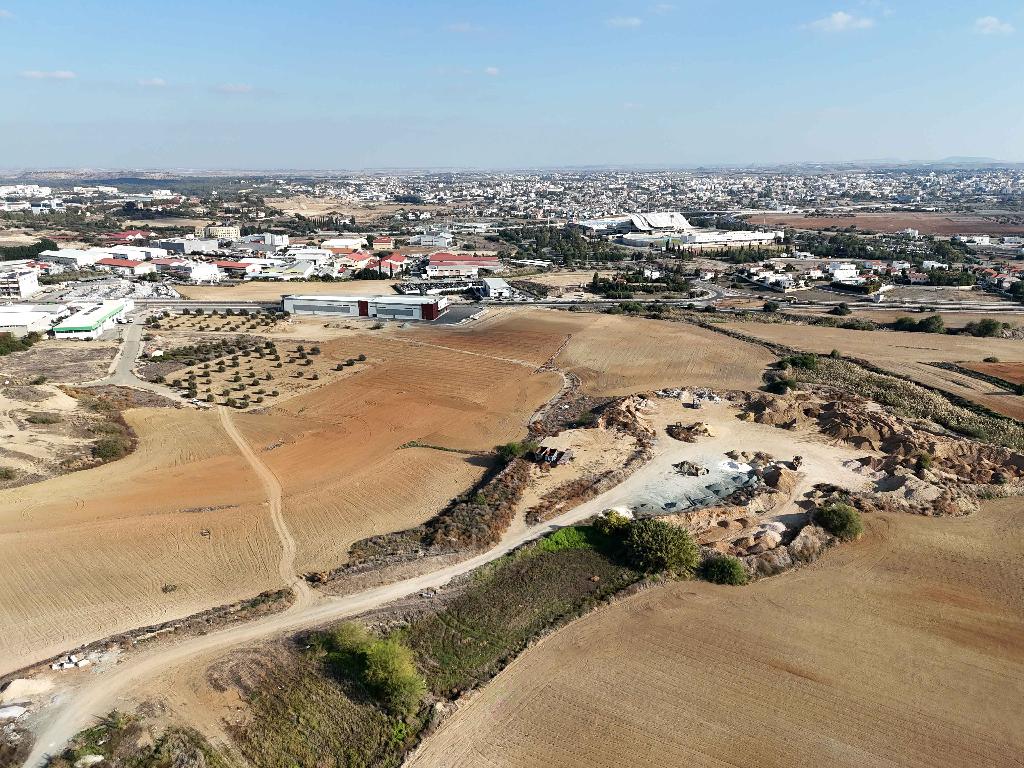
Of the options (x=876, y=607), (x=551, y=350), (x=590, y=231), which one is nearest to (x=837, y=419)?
(x=876, y=607)

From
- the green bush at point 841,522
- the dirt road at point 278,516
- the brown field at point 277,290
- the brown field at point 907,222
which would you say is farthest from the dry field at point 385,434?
the brown field at point 907,222

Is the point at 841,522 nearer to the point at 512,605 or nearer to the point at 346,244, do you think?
the point at 512,605

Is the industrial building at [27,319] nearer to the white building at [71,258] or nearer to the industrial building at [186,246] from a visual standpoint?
the white building at [71,258]

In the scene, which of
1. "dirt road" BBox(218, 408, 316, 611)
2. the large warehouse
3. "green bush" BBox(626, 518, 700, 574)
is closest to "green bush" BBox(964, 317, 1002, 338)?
the large warehouse

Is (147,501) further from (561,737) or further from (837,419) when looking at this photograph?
(837,419)

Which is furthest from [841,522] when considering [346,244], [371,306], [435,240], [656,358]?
[435,240]

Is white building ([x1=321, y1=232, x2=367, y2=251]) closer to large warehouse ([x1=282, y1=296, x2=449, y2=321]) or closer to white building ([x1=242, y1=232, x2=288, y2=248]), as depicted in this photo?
white building ([x1=242, y1=232, x2=288, y2=248])

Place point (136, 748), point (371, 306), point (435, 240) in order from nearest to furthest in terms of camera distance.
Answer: point (136, 748)
point (371, 306)
point (435, 240)
